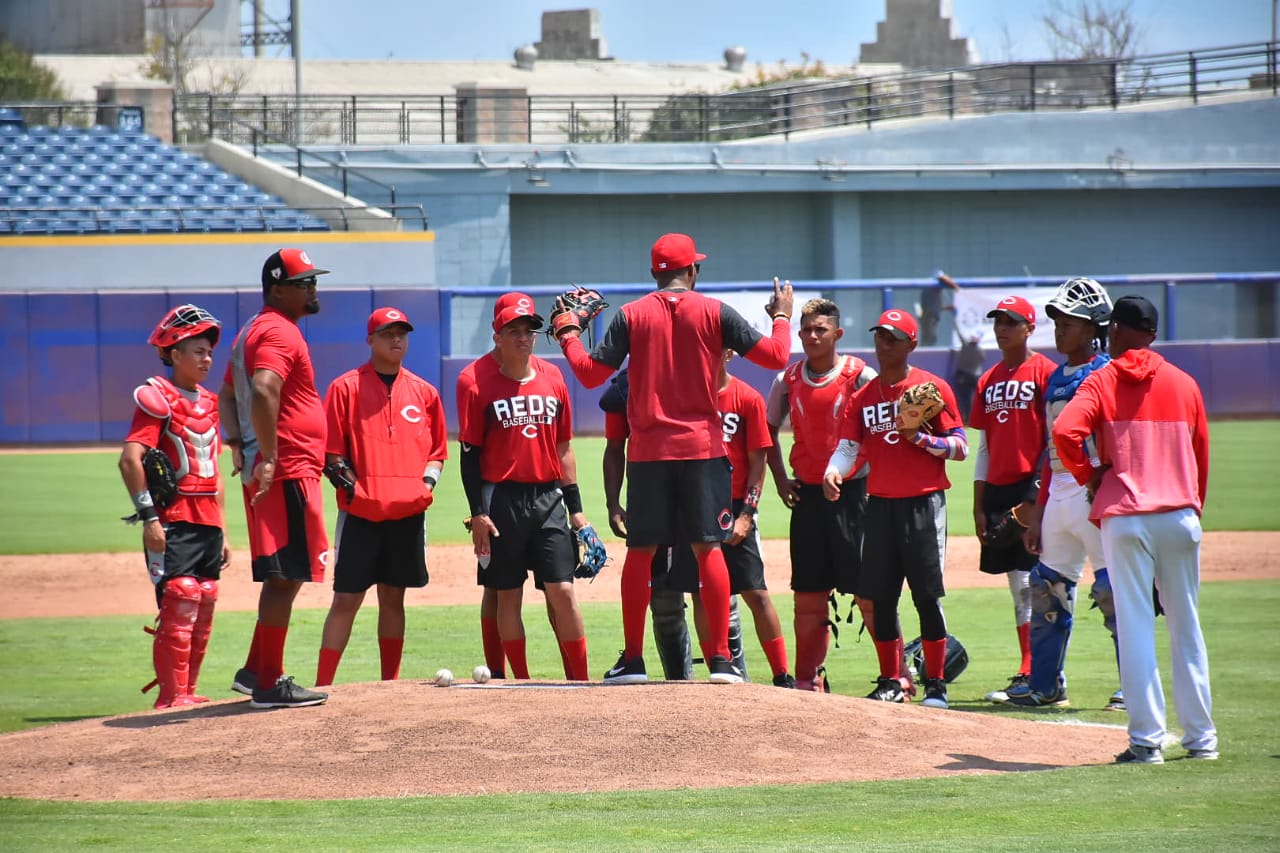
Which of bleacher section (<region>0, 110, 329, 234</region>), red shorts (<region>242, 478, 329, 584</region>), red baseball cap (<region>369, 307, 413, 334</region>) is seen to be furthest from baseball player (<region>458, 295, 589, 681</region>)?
bleacher section (<region>0, 110, 329, 234</region>)

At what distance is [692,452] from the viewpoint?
22.9ft

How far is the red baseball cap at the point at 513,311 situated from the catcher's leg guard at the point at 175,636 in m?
2.01

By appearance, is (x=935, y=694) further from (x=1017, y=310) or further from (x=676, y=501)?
(x=1017, y=310)

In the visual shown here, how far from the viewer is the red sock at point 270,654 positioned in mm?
7043

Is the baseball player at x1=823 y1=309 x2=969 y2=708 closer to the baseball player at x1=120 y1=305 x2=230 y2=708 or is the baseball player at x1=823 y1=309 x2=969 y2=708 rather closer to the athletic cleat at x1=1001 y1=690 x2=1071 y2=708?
the athletic cleat at x1=1001 y1=690 x2=1071 y2=708

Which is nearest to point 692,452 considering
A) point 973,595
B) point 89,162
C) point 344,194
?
point 973,595

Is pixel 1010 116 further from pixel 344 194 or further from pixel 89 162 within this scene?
pixel 89 162

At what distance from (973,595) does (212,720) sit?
23.3ft

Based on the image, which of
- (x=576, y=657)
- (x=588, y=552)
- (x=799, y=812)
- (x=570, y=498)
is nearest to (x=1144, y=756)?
(x=799, y=812)

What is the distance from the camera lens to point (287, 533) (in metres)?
7.01

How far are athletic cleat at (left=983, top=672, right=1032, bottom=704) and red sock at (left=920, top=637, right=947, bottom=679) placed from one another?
1.55 ft

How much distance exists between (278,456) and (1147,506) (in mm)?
3786

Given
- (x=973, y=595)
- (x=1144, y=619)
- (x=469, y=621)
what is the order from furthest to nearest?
1. (x=973, y=595)
2. (x=469, y=621)
3. (x=1144, y=619)

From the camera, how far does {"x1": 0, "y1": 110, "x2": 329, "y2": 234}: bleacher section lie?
27875 mm
